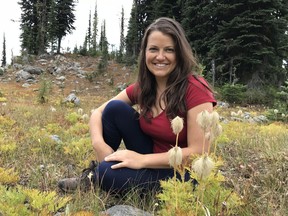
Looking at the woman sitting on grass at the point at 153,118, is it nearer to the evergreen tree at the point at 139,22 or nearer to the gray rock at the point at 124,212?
the gray rock at the point at 124,212

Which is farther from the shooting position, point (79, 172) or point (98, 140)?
point (79, 172)

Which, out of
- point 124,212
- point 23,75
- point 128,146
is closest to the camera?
point 124,212

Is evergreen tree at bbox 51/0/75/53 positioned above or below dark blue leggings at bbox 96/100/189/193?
above

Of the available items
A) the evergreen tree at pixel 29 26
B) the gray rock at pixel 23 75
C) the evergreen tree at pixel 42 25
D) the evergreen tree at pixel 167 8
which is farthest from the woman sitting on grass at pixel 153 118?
the evergreen tree at pixel 29 26

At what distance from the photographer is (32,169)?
11.0 ft

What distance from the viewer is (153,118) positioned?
286 centimetres

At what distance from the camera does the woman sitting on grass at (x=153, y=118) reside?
257 cm

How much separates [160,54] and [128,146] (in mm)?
957

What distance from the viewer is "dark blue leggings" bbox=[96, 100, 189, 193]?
2611 mm

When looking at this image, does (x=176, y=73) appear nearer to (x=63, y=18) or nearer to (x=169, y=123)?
(x=169, y=123)

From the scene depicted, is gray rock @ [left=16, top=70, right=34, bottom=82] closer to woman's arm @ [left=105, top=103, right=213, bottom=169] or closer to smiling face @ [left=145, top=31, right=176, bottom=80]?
smiling face @ [left=145, top=31, right=176, bottom=80]

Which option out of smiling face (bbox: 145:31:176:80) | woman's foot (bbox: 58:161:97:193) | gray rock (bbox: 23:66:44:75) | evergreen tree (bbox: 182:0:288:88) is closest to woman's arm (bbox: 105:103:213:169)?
woman's foot (bbox: 58:161:97:193)

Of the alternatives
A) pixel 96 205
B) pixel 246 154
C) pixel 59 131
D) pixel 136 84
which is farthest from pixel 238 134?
pixel 96 205

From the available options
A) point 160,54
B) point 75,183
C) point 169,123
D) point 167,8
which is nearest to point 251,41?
point 167,8
